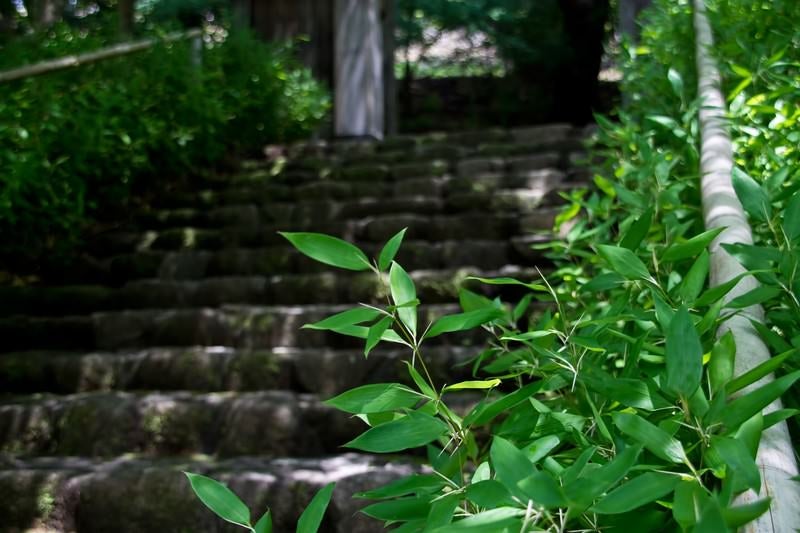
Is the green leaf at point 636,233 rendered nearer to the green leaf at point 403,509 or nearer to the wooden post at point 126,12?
the green leaf at point 403,509

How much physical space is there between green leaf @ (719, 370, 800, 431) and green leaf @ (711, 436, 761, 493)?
0.04 metres

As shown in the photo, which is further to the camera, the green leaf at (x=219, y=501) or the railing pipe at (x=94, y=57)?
the railing pipe at (x=94, y=57)

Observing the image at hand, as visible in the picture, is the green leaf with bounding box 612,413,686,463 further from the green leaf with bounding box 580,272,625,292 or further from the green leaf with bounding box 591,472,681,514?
the green leaf with bounding box 580,272,625,292

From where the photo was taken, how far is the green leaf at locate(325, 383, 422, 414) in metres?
0.75

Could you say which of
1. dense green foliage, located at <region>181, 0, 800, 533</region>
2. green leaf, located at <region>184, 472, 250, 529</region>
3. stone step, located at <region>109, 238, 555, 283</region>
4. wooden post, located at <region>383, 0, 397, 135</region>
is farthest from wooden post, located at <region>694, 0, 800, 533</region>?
wooden post, located at <region>383, 0, 397, 135</region>

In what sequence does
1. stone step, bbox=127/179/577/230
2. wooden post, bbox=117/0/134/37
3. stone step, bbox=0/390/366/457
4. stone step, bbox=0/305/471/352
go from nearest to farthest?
stone step, bbox=0/390/366/457 → stone step, bbox=0/305/471/352 → stone step, bbox=127/179/577/230 → wooden post, bbox=117/0/134/37

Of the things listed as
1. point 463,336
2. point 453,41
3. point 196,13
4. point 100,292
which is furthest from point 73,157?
point 453,41

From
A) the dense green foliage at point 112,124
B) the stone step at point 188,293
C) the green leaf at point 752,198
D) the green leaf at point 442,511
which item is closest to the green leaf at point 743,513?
the green leaf at point 442,511

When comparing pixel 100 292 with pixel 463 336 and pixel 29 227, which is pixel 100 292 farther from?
pixel 463 336

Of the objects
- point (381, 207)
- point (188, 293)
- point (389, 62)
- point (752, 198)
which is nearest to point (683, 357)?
point (752, 198)

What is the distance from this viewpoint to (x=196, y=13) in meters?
11.5

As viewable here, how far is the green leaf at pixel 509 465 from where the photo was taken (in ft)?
1.98

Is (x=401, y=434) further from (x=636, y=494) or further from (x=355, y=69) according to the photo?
(x=355, y=69)

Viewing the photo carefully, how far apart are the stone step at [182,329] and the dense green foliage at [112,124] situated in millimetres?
501
